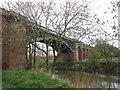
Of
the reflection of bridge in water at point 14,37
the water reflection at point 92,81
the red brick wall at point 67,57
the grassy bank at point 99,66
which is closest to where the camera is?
the water reflection at point 92,81

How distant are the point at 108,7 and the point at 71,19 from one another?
5974mm

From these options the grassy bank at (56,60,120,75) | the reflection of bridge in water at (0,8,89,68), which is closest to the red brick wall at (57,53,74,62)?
the grassy bank at (56,60,120,75)

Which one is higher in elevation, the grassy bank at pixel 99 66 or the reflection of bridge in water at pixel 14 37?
the reflection of bridge in water at pixel 14 37

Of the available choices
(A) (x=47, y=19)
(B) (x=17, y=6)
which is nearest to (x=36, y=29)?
(A) (x=47, y=19)

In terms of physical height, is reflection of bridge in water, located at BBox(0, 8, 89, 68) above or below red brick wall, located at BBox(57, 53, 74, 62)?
Answer: above

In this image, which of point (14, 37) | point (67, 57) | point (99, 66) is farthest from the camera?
point (67, 57)

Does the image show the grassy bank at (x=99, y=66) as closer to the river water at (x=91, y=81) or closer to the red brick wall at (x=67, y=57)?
the red brick wall at (x=67, y=57)

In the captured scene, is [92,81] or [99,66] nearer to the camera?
[92,81]

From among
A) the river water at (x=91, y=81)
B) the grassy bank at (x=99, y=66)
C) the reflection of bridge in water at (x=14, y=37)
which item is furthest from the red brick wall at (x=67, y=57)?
the river water at (x=91, y=81)

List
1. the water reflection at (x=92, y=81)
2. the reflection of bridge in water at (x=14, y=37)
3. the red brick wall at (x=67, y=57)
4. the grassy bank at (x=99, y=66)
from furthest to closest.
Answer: the red brick wall at (x=67, y=57)
the grassy bank at (x=99, y=66)
the reflection of bridge in water at (x=14, y=37)
the water reflection at (x=92, y=81)

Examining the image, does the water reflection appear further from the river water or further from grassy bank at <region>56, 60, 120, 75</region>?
grassy bank at <region>56, 60, 120, 75</region>

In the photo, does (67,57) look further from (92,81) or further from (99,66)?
(92,81)

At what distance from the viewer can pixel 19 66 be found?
52.2 ft

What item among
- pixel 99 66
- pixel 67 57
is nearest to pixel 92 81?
pixel 99 66
